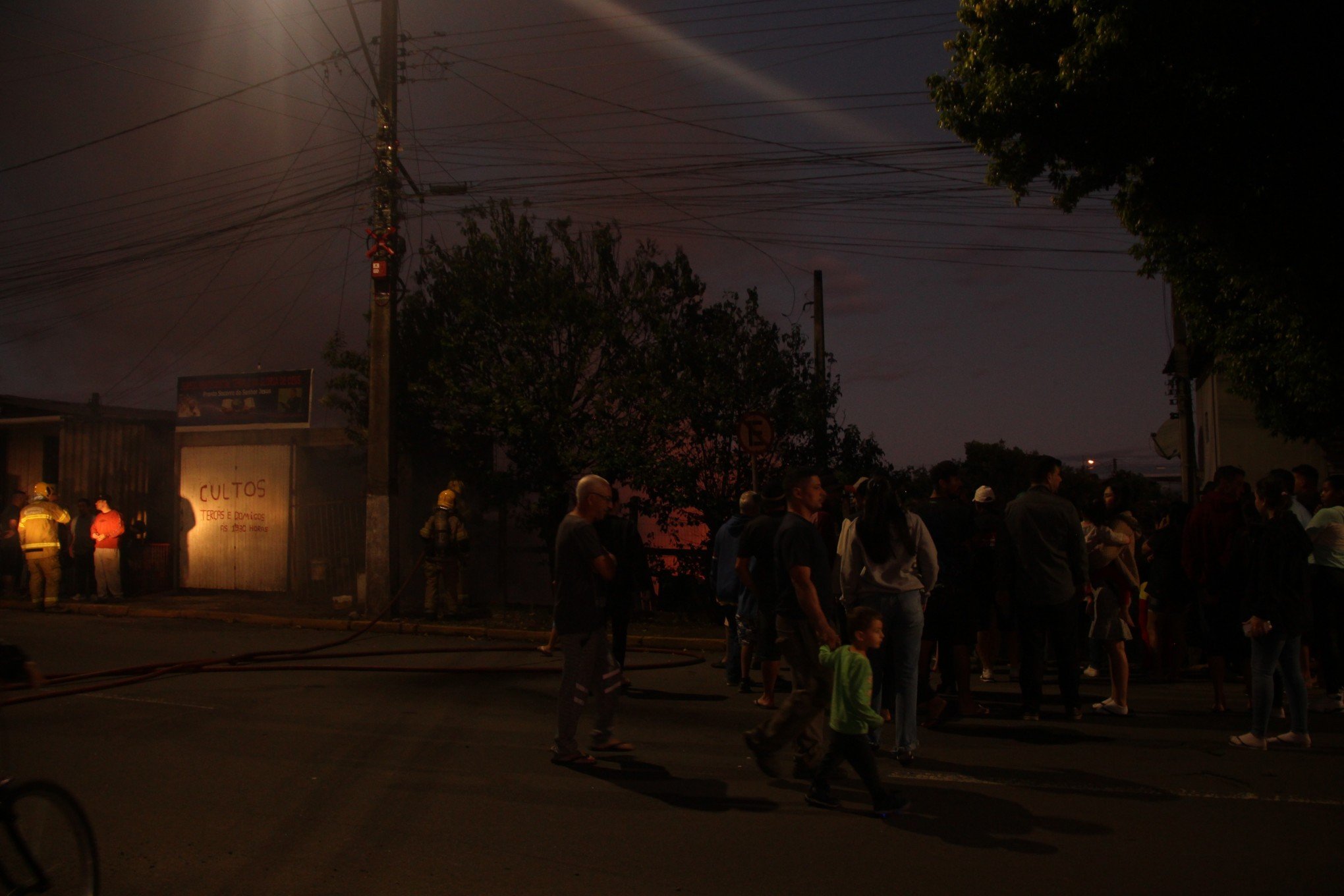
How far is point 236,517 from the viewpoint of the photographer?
18391 millimetres

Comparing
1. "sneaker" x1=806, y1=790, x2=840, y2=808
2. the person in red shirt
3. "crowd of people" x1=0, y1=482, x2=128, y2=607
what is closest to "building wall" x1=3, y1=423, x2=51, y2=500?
"crowd of people" x1=0, y1=482, x2=128, y2=607

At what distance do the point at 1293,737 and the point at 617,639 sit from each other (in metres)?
5.12

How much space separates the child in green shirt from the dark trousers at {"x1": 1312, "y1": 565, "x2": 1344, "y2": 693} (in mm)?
4656

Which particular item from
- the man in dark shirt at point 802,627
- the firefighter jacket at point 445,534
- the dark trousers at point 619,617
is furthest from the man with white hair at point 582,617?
the firefighter jacket at point 445,534

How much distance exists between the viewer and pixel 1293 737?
22.0 ft

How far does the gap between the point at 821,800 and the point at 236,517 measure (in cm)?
1563

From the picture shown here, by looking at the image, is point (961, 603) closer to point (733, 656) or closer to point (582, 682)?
point (733, 656)

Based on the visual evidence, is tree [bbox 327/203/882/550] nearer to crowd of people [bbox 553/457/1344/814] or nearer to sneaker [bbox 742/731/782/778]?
crowd of people [bbox 553/457/1344/814]

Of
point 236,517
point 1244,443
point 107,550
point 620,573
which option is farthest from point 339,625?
point 1244,443

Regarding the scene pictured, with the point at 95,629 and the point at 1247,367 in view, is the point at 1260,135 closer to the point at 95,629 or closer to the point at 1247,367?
the point at 1247,367

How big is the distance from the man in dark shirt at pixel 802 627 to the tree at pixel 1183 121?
726 cm

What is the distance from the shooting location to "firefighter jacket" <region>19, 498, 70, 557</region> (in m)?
15.9

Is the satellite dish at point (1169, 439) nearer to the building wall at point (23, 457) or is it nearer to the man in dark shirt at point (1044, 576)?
the man in dark shirt at point (1044, 576)

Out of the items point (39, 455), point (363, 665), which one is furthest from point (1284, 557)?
point (39, 455)
